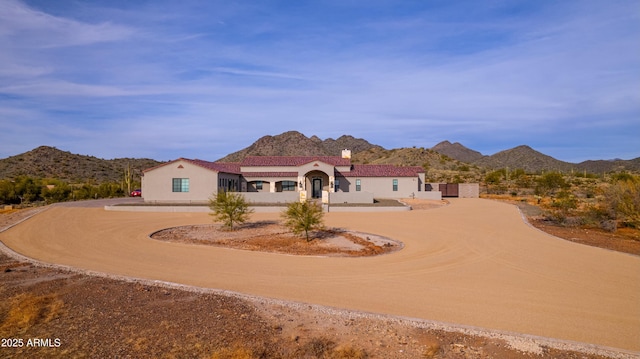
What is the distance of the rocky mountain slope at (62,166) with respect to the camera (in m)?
76.8

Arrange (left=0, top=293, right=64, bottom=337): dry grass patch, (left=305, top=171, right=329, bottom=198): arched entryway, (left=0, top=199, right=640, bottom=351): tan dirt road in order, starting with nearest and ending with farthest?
(left=0, top=293, right=64, bottom=337): dry grass patch, (left=0, top=199, right=640, bottom=351): tan dirt road, (left=305, top=171, right=329, bottom=198): arched entryway

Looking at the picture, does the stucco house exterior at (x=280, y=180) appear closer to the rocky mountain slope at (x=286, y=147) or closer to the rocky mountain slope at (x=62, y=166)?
the rocky mountain slope at (x=62, y=166)

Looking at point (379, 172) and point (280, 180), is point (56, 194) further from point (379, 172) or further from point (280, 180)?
point (379, 172)

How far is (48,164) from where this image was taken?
82.2 m

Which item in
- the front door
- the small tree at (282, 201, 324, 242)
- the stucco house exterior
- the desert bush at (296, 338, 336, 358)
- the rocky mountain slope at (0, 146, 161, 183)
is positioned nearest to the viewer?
the desert bush at (296, 338, 336, 358)

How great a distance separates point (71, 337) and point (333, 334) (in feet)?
14.8

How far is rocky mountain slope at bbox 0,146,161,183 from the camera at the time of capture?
76.8 m

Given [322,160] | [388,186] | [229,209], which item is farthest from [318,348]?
[388,186]

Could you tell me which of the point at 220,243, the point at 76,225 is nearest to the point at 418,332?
the point at 220,243

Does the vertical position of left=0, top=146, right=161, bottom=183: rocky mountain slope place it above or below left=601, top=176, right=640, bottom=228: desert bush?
above

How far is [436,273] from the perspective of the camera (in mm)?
12305

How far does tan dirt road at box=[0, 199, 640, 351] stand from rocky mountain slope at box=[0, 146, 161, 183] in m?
64.4

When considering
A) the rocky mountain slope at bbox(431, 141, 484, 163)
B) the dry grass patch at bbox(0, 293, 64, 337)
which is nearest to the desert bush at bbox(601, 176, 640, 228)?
the dry grass patch at bbox(0, 293, 64, 337)

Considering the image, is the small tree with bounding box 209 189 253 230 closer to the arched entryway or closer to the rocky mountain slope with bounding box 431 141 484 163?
the arched entryway
